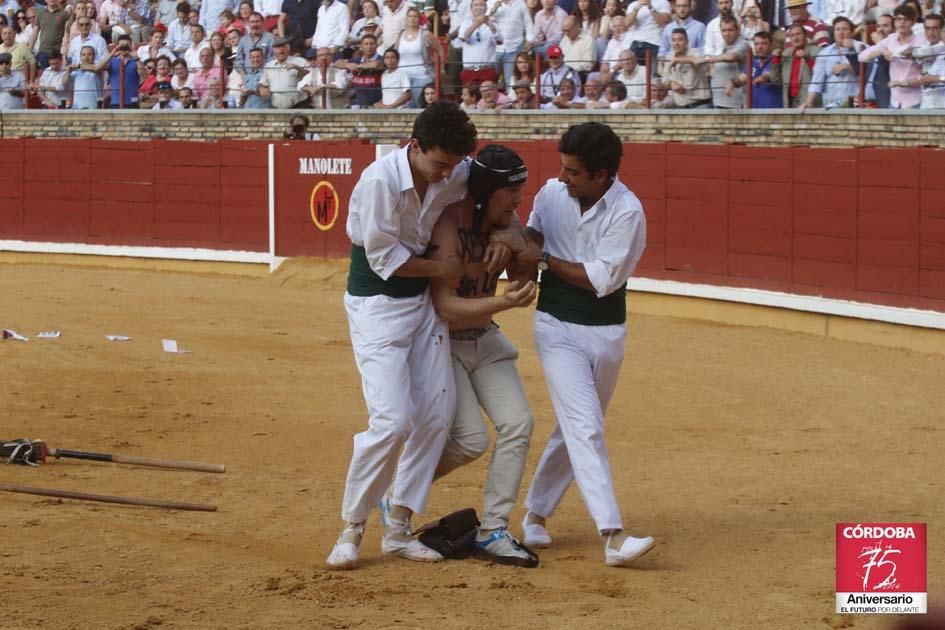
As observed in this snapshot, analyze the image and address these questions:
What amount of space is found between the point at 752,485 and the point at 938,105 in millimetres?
6670

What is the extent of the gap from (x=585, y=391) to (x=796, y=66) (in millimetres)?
9287

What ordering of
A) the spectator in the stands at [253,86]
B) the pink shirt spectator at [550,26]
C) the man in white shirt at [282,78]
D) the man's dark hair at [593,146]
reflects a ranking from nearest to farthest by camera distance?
the man's dark hair at [593,146], the pink shirt spectator at [550,26], the man in white shirt at [282,78], the spectator in the stands at [253,86]

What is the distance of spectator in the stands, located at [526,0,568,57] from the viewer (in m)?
16.7

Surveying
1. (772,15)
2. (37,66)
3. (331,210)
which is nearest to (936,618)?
(772,15)

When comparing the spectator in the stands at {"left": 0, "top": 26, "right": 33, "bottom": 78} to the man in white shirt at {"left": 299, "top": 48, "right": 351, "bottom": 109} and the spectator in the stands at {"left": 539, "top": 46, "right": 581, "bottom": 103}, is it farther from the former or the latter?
the spectator in the stands at {"left": 539, "top": 46, "right": 581, "bottom": 103}

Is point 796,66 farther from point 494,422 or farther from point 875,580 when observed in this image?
point 875,580

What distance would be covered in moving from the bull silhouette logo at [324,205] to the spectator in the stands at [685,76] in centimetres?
466

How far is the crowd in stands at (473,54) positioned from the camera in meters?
13.8

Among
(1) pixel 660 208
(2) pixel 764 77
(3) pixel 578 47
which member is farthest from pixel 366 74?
(2) pixel 764 77

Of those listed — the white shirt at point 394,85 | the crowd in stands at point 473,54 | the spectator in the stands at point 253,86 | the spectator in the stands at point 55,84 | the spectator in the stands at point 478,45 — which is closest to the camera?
the crowd in stands at point 473,54

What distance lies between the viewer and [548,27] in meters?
16.7

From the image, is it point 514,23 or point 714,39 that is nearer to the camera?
point 714,39

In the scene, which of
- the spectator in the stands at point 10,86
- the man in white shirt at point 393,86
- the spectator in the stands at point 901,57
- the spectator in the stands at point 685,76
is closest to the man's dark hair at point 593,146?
the spectator in the stands at point 901,57

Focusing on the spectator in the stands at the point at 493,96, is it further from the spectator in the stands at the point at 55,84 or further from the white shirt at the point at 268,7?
the spectator in the stands at the point at 55,84
